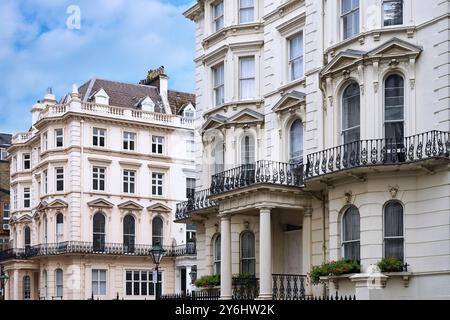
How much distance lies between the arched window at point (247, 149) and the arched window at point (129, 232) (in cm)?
2695

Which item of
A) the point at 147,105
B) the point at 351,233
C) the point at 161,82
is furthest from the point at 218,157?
the point at 161,82

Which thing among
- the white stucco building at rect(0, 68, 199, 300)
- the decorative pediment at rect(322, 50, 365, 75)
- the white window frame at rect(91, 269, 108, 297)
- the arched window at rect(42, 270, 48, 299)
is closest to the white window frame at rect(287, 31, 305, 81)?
the decorative pediment at rect(322, 50, 365, 75)

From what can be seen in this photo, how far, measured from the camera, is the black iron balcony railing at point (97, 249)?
52.8 meters

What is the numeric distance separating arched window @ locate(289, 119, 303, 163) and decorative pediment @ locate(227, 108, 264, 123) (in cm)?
170

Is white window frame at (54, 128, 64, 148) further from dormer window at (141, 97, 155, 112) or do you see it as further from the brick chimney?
the brick chimney

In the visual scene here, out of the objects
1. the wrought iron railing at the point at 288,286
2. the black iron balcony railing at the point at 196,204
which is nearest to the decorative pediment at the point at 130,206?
the black iron balcony railing at the point at 196,204

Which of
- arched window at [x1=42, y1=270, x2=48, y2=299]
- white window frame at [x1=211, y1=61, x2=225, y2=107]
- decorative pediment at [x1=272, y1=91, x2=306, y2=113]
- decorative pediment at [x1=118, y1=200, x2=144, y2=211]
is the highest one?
white window frame at [x1=211, y1=61, x2=225, y2=107]

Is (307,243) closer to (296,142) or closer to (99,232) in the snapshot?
(296,142)

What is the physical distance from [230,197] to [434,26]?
8923mm

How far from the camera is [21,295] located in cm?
5919

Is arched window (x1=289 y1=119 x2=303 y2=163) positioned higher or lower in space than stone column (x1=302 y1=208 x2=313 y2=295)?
higher

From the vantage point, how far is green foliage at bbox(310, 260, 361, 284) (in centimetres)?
2230

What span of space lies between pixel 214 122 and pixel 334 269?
30.5ft
